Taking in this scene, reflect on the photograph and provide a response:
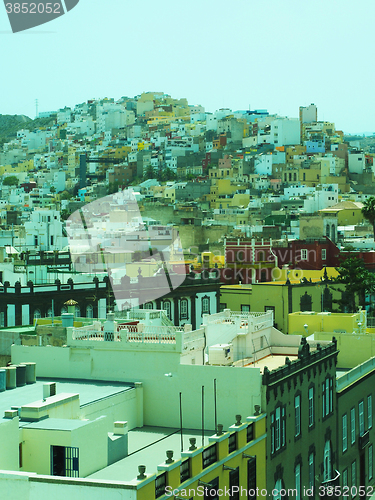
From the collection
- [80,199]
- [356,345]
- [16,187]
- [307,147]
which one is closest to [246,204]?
[307,147]

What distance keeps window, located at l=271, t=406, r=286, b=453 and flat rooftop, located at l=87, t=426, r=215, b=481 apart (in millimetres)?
1545

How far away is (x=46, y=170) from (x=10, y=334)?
159433 millimetres

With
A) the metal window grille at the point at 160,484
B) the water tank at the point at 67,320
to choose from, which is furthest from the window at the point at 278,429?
the water tank at the point at 67,320

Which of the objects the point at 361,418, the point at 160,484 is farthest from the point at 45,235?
the point at 160,484

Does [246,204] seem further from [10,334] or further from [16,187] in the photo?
[10,334]

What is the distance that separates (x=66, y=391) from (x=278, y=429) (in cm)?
532

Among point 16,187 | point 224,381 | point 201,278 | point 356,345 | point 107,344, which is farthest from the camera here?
point 16,187

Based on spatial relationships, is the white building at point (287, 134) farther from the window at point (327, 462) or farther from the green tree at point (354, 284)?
the window at point (327, 462)

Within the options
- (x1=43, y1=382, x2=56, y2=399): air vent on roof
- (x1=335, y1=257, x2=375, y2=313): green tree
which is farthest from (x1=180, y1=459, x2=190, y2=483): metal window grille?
(x1=335, y1=257, x2=375, y2=313): green tree

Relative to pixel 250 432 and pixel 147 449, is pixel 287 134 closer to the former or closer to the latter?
pixel 250 432

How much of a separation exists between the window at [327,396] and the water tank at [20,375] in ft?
28.4

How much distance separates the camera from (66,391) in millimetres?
20641

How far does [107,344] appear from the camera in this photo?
2189 centimetres

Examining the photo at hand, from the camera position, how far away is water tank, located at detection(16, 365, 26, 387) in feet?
69.1
